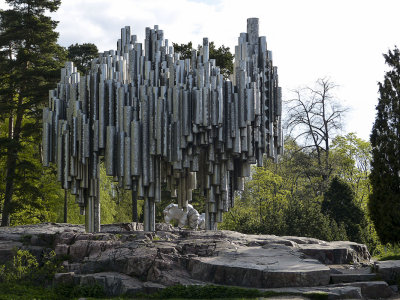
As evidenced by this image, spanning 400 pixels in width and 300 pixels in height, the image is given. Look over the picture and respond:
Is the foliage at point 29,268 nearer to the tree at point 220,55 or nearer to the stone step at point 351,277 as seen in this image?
the stone step at point 351,277

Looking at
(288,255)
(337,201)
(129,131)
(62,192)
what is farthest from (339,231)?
(62,192)

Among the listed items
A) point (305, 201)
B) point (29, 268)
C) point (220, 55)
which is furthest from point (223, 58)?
point (29, 268)

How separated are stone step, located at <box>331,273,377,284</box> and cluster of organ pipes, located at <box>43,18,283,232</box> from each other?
4610 mm

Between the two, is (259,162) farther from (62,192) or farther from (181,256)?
(62,192)

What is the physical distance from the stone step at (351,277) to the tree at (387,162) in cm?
535

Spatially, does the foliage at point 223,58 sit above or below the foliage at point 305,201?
above

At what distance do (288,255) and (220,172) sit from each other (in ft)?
12.5

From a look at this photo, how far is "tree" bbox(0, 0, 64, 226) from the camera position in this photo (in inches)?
942

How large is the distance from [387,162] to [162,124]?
7163 millimetres

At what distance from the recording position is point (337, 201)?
68.6 feet

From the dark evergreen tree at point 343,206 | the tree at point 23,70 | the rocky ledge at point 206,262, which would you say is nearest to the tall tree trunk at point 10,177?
the tree at point 23,70

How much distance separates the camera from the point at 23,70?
25000mm

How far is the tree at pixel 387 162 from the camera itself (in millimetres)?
16297

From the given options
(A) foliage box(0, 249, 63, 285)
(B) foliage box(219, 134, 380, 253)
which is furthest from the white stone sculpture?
(A) foliage box(0, 249, 63, 285)
